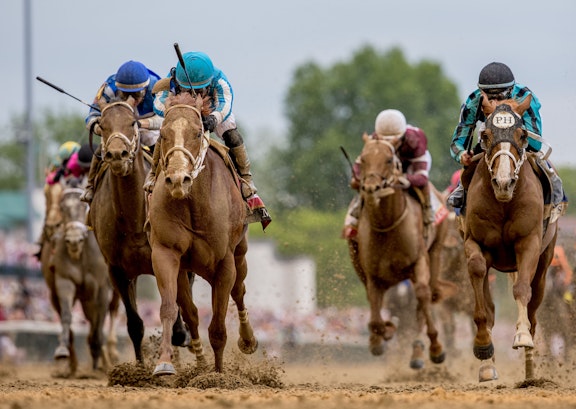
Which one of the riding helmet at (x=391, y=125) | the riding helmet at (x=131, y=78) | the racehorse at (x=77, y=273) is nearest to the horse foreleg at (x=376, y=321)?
the riding helmet at (x=391, y=125)

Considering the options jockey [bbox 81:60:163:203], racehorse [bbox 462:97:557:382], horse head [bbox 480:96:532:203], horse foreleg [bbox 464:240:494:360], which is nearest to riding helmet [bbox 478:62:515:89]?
racehorse [bbox 462:97:557:382]

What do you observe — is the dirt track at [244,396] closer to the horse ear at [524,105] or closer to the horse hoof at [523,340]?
the horse hoof at [523,340]

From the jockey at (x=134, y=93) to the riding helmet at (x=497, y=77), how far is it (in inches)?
129

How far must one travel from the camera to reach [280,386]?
12625mm

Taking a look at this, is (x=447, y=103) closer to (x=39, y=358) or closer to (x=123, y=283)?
(x=39, y=358)

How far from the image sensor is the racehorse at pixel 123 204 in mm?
12299

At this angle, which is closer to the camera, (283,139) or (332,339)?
(332,339)

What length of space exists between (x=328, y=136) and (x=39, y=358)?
40.6 meters

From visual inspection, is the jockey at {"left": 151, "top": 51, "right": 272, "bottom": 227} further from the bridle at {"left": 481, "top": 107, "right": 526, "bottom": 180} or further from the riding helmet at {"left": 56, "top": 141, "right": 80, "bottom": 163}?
the riding helmet at {"left": 56, "top": 141, "right": 80, "bottom": 163}

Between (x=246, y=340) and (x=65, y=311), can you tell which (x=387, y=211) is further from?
(x=65, y=311)

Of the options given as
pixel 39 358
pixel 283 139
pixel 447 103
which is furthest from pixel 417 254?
pixel 283 139

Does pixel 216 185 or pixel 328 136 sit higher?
pixel 328 136

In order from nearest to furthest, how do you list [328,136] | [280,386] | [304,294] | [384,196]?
1. [280,386]
2. [384,196]
3. [304,294]
4. [328,136]

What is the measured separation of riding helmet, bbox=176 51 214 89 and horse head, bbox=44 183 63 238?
18.3ft
